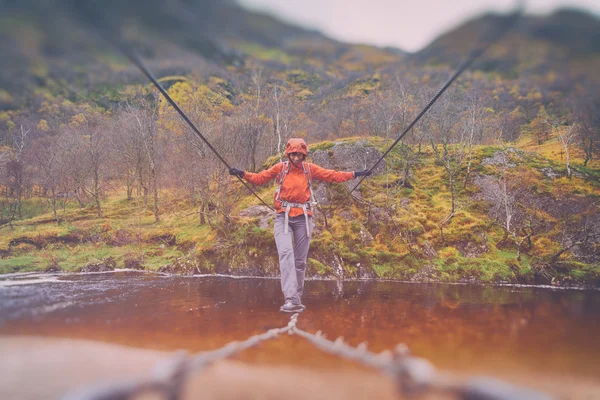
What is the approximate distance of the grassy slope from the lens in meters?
7.47

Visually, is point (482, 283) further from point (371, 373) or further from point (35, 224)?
point (35, 224)

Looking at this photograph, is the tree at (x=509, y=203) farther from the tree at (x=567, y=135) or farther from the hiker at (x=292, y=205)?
the hiker at (x=292, y=205)

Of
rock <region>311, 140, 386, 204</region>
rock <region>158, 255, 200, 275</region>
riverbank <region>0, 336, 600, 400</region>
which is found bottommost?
rock <region>158, 255, 200, 275</region>

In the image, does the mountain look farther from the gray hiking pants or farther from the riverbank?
the riverbank

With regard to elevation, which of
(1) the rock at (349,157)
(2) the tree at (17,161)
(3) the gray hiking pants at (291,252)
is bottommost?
(3) the gray hiking pants at (291,252)

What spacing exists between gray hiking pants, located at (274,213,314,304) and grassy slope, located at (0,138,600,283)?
9.72 ft

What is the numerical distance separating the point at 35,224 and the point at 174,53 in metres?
14.2

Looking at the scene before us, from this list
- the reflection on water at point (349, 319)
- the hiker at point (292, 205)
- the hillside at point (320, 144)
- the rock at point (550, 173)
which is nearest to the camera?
the reflection on water at point (349, 319)

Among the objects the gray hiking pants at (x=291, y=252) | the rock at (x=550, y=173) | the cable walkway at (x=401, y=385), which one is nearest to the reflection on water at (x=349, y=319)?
the gray hiking pants at (x=291, y=252)

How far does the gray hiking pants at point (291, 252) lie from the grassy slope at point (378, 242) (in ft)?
9.72

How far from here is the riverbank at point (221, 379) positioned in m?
2.14

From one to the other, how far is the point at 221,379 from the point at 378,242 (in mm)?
6699

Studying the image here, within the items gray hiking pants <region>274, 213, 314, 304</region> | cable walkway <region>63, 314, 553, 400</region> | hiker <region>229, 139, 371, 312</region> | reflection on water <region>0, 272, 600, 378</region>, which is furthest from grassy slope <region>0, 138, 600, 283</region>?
cable walkway <region>63, 314, 553, 400</region>

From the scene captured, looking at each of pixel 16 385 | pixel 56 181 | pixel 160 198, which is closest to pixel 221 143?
pixel 160 198
